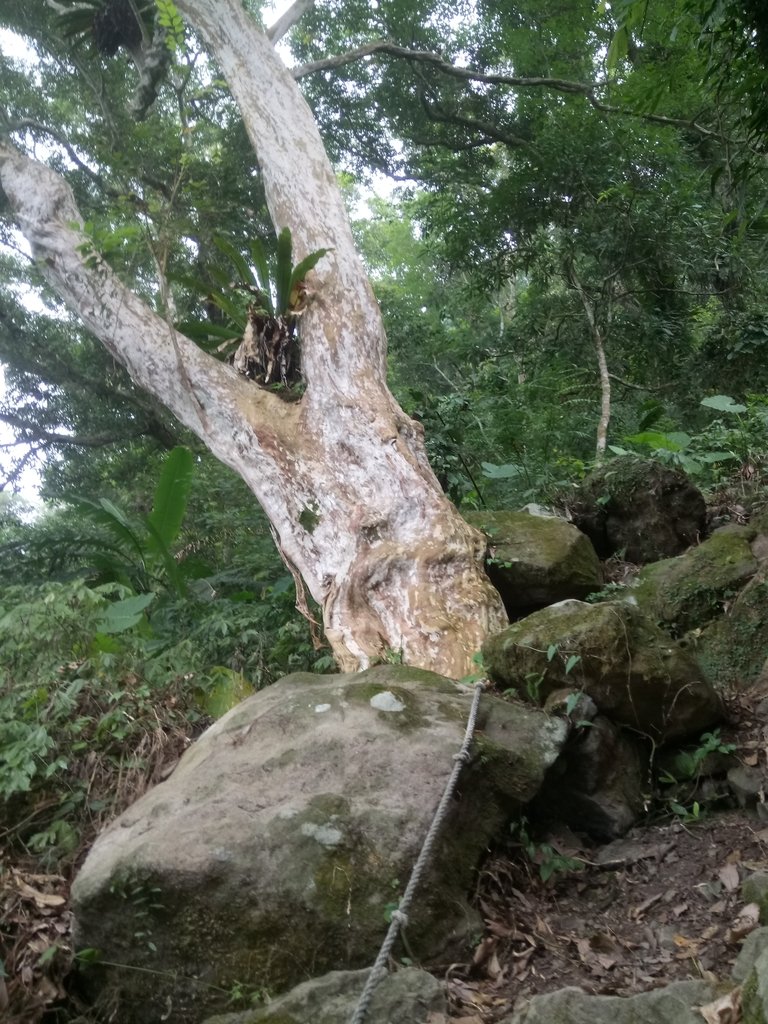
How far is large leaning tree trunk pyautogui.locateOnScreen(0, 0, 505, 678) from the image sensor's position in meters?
5.24

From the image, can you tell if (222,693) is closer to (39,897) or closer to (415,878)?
(39,897)

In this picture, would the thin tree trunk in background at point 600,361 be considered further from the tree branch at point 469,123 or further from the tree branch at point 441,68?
the tree branch at point 469,123

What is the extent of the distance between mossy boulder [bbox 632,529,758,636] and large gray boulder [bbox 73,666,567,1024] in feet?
5.52

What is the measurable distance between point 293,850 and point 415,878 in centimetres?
51

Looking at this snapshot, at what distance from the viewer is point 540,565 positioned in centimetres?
532

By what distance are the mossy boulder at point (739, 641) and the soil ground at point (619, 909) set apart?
25.6 inches

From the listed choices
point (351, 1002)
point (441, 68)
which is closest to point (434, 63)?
point (441, 68)

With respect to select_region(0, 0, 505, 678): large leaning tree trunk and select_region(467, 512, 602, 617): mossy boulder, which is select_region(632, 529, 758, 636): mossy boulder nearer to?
select_region(467, 512, 602, 617): mossy boulder

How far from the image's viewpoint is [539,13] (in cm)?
1191

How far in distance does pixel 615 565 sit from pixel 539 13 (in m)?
9.73

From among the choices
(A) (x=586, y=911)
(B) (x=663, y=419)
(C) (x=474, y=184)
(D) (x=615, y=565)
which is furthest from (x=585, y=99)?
(A) (x=586, y=911)

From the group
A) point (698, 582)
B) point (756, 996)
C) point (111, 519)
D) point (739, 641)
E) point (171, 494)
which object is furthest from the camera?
point (111, 519)

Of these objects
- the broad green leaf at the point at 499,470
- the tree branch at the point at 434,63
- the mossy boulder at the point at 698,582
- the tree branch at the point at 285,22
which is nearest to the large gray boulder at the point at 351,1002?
the mossy boulder at the point at 698,582

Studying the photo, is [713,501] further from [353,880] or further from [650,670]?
[353,880]
